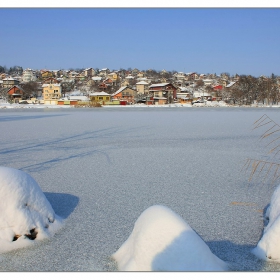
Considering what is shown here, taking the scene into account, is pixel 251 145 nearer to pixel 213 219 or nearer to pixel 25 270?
pixel 213 219

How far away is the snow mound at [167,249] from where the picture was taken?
5.12 ft

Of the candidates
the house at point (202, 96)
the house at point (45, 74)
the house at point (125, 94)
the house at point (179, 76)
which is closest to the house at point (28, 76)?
the house at point (45, 74)

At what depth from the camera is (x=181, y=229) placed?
1615 mm

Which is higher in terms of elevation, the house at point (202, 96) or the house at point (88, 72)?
the house at point (88, 72)

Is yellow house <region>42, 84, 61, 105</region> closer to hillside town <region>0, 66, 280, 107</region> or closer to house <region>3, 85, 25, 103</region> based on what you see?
hillside town <region>0, 66, 280, 107</region>

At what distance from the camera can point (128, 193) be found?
116 inches

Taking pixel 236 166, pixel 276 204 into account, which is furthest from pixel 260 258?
pixel 236 166

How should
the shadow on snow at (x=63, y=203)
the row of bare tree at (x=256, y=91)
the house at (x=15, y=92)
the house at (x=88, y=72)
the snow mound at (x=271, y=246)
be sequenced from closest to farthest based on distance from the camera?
the snow mound at (x=271, y=246)
the shadow on snow at (x=63, y=203)
the row of bare tree at (x=256, y=91)
the house at (x=15, y=92)
the house at (x=88, y=72)

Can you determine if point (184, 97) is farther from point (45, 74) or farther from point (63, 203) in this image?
point (63, 203)

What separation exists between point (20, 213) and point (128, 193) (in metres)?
Answer: 1.14

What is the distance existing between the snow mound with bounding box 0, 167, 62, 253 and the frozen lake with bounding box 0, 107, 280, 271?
0.08 m

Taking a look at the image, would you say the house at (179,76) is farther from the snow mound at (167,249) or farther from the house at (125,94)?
the snow mound at (167,249)

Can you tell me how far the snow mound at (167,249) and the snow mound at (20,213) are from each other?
25.7 inches

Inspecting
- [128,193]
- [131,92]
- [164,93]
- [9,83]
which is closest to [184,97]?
[164,93]
